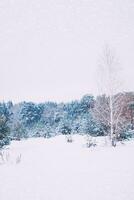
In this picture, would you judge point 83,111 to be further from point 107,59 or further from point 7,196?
point 7,196

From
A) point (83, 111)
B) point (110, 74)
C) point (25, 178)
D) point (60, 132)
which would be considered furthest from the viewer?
point (83, 111)

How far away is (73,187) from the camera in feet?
30.8

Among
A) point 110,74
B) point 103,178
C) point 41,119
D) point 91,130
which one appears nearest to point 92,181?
point 103,178

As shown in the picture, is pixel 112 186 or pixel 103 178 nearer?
pixel 112 186

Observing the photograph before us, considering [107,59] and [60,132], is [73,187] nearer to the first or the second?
[107,59]

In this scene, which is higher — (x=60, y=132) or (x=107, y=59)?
(x=107, y=59)

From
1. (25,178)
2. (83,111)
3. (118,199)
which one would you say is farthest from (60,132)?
(118,199)

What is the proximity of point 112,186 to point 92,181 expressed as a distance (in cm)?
128

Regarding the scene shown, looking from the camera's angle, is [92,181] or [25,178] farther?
[25,178]

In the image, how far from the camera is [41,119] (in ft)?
256

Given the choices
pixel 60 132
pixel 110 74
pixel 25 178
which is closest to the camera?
pixel 25 178

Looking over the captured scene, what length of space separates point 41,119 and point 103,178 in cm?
6804

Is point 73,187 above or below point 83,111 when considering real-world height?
below

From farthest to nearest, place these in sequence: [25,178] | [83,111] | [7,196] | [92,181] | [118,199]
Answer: [83,111]
[25,178]
[92,181]
[7,196]
[118,199]
